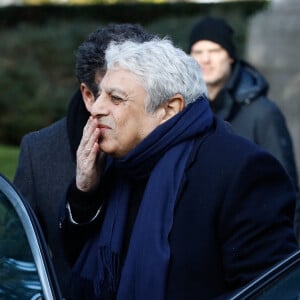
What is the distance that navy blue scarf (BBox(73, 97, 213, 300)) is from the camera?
338 centimetres

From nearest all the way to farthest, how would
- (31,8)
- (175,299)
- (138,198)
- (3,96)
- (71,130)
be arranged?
1. (175,299)
2. (138,198)
3. (71,130)
4. (3,96)
5. (31,8)

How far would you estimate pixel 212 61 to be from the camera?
5.86m

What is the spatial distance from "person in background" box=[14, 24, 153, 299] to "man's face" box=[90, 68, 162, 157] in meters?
0.50

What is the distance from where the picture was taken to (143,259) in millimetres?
3393

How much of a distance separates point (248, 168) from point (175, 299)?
467mm

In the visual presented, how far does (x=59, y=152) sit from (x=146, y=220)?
3.03ft

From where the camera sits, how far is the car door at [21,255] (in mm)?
3150

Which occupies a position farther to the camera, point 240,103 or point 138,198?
point 240,103

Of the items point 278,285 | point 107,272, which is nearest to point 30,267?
point 107,272

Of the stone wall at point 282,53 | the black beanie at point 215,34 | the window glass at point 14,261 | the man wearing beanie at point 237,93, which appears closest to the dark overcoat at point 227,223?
the window glass at point 14,261

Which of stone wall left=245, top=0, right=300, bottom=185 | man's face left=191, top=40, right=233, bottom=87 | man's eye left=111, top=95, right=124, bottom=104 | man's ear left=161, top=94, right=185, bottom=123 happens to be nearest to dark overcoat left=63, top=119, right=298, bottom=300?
man's ear left=161, top=94, right=185, bottom=123

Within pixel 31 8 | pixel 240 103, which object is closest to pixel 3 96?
pixel 31 8

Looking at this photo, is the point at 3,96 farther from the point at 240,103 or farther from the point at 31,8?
the point at 240,103

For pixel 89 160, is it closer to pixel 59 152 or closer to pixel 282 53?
pixel 59 152
